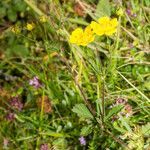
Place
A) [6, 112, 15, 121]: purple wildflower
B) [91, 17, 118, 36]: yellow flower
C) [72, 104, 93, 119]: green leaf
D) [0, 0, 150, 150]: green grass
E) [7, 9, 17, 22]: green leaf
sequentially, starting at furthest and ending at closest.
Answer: [7, 9, 17, 22]: green leaf < [6, 112, 15, 121]: purple wildflower < [0, 0, 150, 150]: green grass < [72, 104, 93, 119]: green leaf < [91, 17, 118, 36]: yellow flower

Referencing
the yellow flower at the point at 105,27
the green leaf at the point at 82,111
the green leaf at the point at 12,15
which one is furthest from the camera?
the green leaf at the point at 12,15

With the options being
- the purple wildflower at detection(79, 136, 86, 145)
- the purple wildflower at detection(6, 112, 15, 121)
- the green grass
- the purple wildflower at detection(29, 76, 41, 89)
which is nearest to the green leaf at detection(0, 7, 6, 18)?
the green grass

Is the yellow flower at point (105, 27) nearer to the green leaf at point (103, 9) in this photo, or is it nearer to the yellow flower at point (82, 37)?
the yellow flower at point (82, 37)

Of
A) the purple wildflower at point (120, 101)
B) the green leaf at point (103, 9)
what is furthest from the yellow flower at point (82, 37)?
the green leaf at point (103, 9)

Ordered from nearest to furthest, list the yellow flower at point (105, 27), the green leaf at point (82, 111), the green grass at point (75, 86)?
the yellow flower at point (105, 27), the green leaf at point (82, 111), the green grass at point (75, 86)

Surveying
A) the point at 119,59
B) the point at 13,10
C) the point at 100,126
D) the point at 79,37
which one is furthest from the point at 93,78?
A: the point at 13,10

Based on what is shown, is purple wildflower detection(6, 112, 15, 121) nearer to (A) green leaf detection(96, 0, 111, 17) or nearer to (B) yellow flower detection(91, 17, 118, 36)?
(A) green leaf detection(96, 0, 111, 17)

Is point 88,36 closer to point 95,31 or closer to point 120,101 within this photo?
point 95,31
